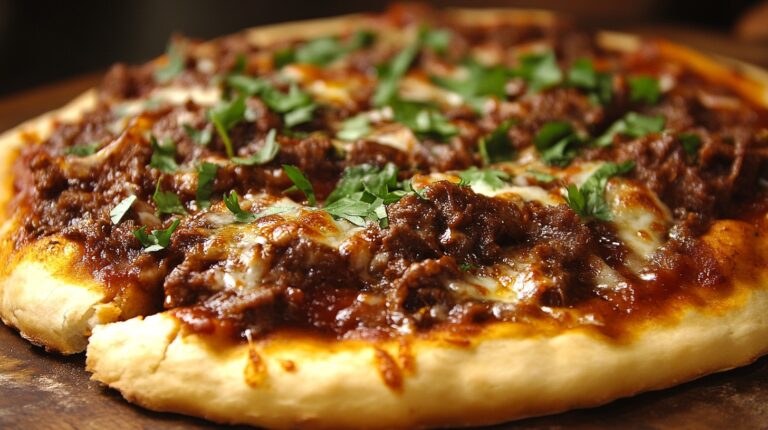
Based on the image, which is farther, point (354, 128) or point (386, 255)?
point (354, 128)

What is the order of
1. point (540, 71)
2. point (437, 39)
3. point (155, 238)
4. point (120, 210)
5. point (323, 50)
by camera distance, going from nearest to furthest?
point (155, 238)
point (120, 210)
point (540, 71)
point (323, 50)
point (437, 39)

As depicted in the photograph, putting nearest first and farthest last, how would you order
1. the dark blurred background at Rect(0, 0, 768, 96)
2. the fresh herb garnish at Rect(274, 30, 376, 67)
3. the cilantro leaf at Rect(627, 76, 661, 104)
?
the cilantro leaf at Rect(627, 76, 661, 104) < the fresh herb garnish at Rect(274, 30, 376, 67) < the dark blurred background at Rect(0, 0, 768, 96)

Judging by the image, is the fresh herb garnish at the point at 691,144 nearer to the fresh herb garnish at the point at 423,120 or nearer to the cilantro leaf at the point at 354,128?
the fresh herb garnish at the point at 423,120

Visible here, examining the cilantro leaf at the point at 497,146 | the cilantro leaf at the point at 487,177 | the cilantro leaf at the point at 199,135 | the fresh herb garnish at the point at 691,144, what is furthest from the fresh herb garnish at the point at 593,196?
the cilantro leaf at the point at 199,135

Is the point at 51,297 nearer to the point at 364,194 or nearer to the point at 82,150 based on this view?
the point at 82,150

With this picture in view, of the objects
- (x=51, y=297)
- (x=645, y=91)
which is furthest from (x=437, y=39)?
(x=51, y=297)

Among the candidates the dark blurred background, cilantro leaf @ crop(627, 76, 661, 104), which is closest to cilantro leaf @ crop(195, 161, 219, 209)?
cilantro leaf @ crop(627, 76, 661, 104)

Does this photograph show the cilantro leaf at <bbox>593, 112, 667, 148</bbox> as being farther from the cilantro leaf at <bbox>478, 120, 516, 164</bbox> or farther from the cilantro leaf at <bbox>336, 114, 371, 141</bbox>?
the cilantro leaf at <bbox>336, 114, 371, 141</bbox>

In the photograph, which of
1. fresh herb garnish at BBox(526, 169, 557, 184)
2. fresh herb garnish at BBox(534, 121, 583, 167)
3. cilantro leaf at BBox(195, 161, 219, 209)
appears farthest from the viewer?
fresh herb garnish at BBox(534, 121, 583, 167)
